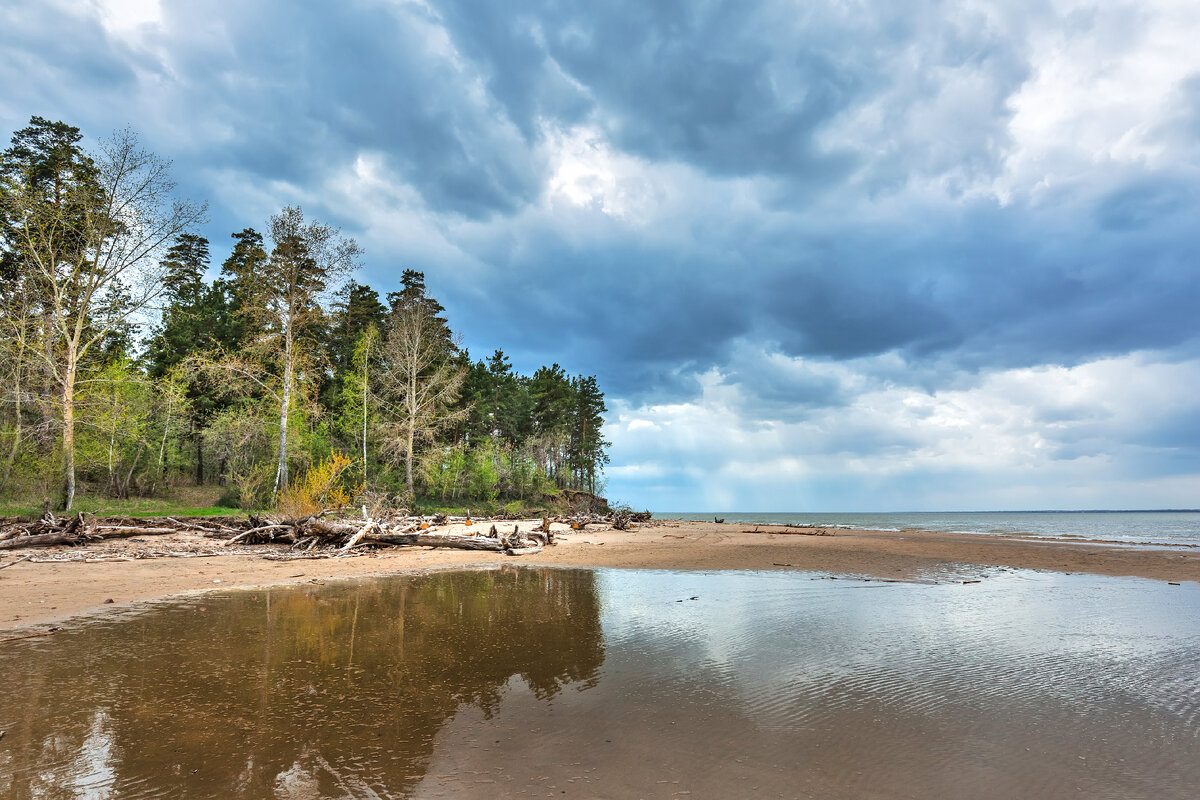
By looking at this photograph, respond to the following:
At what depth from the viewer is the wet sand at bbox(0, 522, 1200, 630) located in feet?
30.5

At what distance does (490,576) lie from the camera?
12.8m

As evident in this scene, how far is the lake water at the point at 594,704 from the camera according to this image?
11.1 feet

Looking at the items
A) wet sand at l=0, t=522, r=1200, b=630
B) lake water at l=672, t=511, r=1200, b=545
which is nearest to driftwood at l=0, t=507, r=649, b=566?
wet sand at l=0, t=522, r=1200, b=630

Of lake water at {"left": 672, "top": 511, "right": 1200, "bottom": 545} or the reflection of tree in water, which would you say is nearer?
the reflection of tree in water

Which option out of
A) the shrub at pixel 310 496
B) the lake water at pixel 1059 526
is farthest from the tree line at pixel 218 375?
the lake water at pixel 1059 526

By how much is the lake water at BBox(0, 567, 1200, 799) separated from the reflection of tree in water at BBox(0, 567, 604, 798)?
3cm

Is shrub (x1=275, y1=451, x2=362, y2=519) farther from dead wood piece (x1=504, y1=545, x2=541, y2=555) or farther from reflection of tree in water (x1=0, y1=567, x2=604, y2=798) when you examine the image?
reflection of tree in water (x1=0, y1=567, x2=604, y2=798)

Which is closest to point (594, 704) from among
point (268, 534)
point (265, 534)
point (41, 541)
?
point (268, 534)

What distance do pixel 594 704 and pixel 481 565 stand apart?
35.6ft

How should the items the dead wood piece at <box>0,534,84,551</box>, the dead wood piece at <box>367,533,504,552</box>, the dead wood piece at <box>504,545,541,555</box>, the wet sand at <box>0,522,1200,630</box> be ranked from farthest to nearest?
the dead wood piece at <box>504,545,541,555</box> < the dead wood piece at <box>367,533,504,552</box> < the dead wood piece at <box>0,534,84,551</box> < the wet sand at <box>0,522,1200,630</box>

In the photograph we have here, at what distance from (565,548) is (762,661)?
14388 millimetres

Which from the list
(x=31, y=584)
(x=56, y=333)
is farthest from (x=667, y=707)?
(x=56, y=333)

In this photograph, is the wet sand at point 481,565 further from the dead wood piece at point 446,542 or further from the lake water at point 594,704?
the lake water at point 594,704

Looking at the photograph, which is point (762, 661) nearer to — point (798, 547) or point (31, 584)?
point (31, 584)
